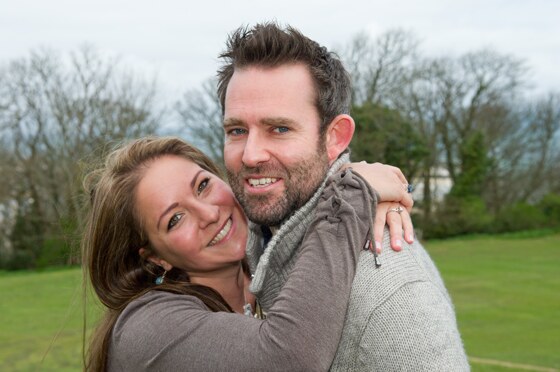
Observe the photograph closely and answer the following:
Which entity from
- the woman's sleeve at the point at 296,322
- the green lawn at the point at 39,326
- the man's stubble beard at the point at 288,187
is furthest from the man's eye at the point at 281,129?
the green lawn at the point at 39,326

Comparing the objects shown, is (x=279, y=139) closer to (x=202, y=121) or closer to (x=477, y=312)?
(x=477, y=312)

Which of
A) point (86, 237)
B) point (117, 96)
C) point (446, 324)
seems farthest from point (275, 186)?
point (117, 96)

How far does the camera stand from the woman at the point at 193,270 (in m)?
2.65

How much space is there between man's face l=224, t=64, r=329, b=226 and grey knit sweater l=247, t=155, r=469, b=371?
0.39 meters

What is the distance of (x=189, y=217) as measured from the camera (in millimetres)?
3604

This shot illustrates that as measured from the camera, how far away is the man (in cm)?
264

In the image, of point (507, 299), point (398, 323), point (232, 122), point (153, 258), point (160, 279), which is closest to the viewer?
point (398, 323)

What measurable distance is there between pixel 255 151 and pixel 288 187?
198 mm

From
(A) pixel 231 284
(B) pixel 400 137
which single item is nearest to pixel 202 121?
(B) pixel 400 137

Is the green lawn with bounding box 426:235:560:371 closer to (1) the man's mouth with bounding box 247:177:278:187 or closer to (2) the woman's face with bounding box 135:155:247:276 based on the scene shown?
(2) the woman's face with bounding box 135:155:247:276

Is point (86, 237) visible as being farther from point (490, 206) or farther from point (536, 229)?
point (490, 206)

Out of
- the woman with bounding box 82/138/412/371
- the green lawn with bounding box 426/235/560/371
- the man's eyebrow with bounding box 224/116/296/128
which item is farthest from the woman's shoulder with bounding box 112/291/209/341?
the green lawn with bounding box 426/235/560/371

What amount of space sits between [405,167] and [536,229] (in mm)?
8777

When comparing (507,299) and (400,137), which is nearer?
(507,299)
